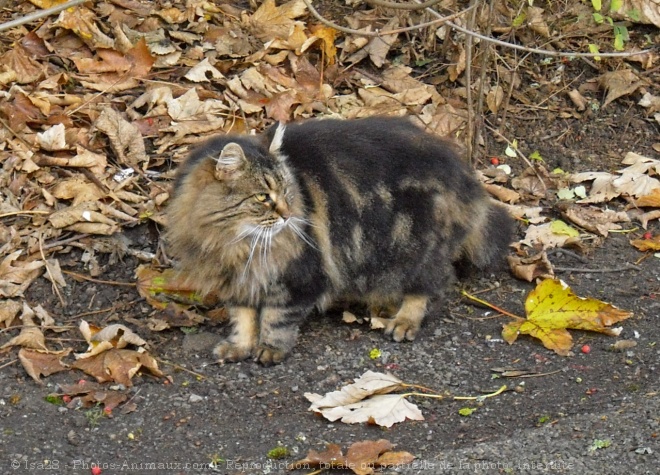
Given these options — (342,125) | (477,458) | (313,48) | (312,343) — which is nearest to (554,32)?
(313,48)

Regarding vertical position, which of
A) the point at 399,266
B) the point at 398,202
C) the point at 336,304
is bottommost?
the point at 336,304

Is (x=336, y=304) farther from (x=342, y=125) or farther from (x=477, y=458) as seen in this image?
(x=477, y=458)

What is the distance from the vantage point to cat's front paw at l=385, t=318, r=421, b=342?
5.42 meters

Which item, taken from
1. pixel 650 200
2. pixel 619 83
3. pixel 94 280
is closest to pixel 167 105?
pixel 94 280

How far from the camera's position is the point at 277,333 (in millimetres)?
5227

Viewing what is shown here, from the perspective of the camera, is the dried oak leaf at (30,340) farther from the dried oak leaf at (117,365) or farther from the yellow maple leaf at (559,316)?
the yellow maple leaf at (559,316)

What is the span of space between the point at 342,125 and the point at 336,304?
3.47 feet

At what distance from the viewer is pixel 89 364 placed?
16.2 ft

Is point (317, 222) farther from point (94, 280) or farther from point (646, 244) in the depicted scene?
point (646, 244)

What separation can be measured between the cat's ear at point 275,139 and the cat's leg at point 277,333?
84 cm

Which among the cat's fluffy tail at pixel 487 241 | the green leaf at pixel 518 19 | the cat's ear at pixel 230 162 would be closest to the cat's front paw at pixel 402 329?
the cat's fluffy tail at pixel 487 241

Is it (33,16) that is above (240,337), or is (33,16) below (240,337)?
above

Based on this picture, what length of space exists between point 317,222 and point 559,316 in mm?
1427

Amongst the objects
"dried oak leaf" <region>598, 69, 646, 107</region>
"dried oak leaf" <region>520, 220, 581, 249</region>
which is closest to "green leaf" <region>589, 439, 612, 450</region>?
"dried oak leaf" <region>520, 220, 581, 249</region>
